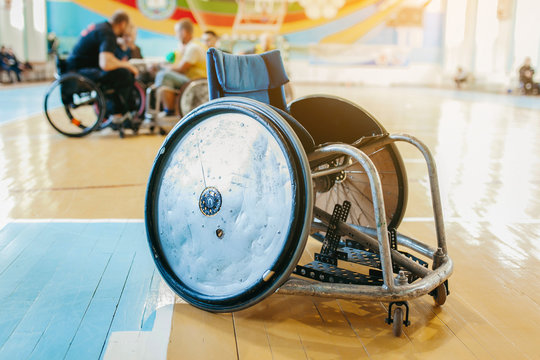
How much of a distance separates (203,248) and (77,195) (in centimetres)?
198

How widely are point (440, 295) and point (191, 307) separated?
90 cm

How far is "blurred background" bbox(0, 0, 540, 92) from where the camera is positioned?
1897cm

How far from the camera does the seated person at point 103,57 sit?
18.8 feet

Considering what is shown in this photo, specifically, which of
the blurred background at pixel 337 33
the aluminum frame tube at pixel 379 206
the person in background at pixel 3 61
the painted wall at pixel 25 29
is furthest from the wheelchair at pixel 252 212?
the painted wall at pixel 25 29

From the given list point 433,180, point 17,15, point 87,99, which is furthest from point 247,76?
point 17,15

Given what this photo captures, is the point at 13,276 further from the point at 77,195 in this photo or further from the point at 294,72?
the point at 294,72

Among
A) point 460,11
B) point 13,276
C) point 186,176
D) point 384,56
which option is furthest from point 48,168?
point 460,11

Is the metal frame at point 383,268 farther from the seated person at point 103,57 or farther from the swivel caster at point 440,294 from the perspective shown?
the seated person at point 103,57

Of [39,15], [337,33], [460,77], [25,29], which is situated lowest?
[460,77]

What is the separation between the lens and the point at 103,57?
5676 millimetres

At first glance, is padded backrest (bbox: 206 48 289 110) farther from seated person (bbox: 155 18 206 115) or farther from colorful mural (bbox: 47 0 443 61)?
colorful mural (bbox: 47 0 443 61)

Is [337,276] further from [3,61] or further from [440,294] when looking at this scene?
[3,61]

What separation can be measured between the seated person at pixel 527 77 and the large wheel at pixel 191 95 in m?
13.3

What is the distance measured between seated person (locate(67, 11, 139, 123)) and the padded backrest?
375 cm
